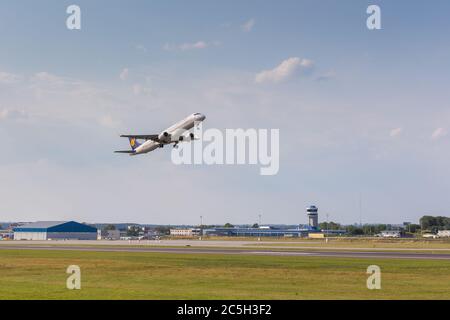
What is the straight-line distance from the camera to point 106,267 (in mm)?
56969

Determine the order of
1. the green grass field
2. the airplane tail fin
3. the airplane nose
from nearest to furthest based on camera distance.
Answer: the green grass field, the airplane nose, the airplane tail fin

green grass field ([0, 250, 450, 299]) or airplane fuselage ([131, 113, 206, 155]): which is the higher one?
airplane fuselage ([131, 113, 206, 155])

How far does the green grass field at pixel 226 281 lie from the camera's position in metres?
34.2

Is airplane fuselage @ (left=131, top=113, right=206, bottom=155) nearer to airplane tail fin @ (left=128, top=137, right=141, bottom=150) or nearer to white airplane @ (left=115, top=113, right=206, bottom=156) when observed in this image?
white airplane @ (left=115, top=113, right=206, bottom=156)

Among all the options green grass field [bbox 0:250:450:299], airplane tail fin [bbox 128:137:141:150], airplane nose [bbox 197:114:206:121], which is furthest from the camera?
airplane tail fin [bbox 128:137:141:150]

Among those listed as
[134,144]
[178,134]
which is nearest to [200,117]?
[178,134]

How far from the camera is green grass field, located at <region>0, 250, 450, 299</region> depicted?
112ft

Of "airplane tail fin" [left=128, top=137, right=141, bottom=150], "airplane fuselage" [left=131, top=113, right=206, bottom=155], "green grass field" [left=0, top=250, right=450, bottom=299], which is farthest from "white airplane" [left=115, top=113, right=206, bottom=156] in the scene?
"green grass field" [left=0, top=250, right=450, bottom=299]

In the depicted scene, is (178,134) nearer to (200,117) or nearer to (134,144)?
(200,117)

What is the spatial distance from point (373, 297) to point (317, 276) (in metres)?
13.4

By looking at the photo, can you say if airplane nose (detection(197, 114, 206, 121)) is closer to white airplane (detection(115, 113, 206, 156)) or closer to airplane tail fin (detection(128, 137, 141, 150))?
white airplane (detection(115, 113, 206, 156))

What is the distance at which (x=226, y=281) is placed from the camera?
4256 cm

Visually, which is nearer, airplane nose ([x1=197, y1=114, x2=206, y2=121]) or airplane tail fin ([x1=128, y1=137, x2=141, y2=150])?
airplane nose ([x1=197, y1=114, x2=206, y2=121])

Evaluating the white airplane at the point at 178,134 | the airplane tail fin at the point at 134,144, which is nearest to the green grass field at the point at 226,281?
the white airplane at the point at 178,134
